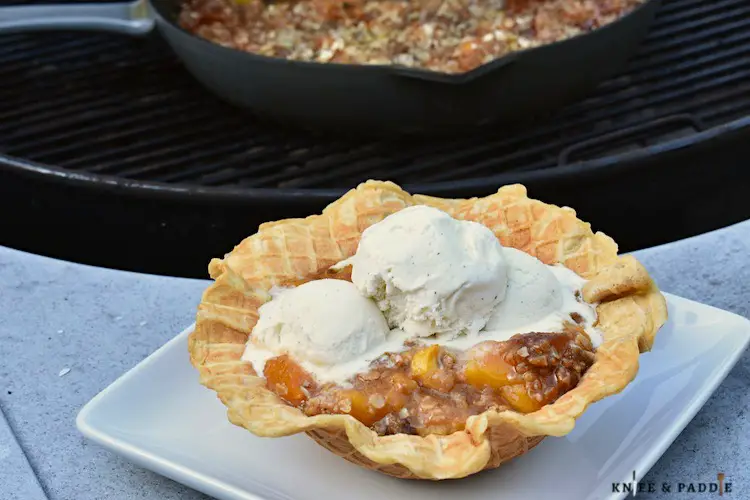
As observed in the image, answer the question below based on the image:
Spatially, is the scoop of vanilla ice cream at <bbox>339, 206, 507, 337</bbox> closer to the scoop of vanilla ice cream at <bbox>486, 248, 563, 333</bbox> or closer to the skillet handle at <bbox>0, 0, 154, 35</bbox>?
the scoop of vanilla ice cream at <bbox>486, 248, 563, 333</bbox>

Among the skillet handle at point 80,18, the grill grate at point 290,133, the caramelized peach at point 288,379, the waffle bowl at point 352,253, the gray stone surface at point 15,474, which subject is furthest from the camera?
the skillet handle at point 80,18

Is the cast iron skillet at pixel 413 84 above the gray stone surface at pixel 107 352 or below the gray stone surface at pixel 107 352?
above

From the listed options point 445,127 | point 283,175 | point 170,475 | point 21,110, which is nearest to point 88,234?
point 283,175

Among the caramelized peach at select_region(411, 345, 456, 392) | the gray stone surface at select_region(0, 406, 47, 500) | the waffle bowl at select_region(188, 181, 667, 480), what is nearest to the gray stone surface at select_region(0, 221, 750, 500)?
the gray stone surface at select_region(0, 406, 47, 500)

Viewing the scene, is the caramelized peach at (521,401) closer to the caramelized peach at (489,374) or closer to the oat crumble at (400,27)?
the caramelized peach at (489,374)

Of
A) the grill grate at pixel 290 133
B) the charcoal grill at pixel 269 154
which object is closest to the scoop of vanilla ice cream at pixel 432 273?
the charcoal grill at pixel 269 154

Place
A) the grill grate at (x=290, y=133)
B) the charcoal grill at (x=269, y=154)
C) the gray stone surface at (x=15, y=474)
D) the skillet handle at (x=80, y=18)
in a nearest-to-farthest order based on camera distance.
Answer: the gray stone surface at (x=15, y=474)
the charcoal grill at (x=269, y=154)
the grill grate at (x=290, y=133)
the skillet handle at (x=80, y=18)

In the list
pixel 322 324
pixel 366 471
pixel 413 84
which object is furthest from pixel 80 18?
pixel 366 471
